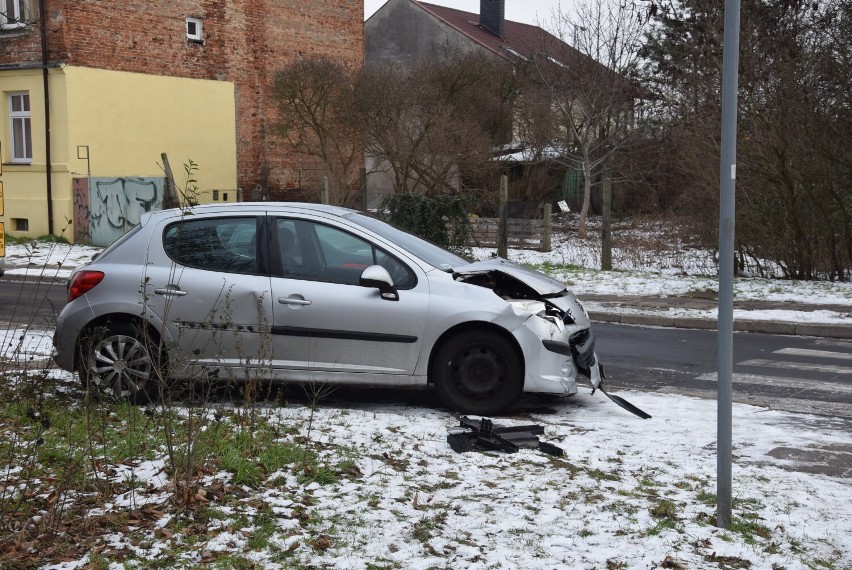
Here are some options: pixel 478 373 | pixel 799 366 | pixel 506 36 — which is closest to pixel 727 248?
pixel 478 373

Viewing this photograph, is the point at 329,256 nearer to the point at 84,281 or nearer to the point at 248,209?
the point at 248,209

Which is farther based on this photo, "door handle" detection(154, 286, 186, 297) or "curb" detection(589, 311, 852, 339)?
"curb" detection(589, 311, 852, 339)

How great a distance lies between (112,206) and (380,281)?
69.3 feet

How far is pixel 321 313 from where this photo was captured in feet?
26.6

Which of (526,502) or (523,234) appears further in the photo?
(523,234)

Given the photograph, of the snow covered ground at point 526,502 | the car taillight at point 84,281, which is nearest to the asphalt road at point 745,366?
the snow covered ground at point 526,502

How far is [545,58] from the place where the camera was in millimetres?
37312

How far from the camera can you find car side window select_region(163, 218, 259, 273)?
8.34m

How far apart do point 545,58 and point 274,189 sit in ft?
36.0

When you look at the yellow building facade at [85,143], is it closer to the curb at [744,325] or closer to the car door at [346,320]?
the curb at [744,325]

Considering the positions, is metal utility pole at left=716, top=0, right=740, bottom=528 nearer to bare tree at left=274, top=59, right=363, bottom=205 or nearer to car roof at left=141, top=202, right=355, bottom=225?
car roof at left=141, top=202, right=355, bottom=225

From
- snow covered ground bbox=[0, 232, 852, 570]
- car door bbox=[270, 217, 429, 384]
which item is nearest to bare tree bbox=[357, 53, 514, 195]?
car door bbox=[270, 217, 429, 384]

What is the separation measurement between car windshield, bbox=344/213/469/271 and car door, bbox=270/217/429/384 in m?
0.25

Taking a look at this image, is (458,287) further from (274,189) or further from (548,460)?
(274,189)
